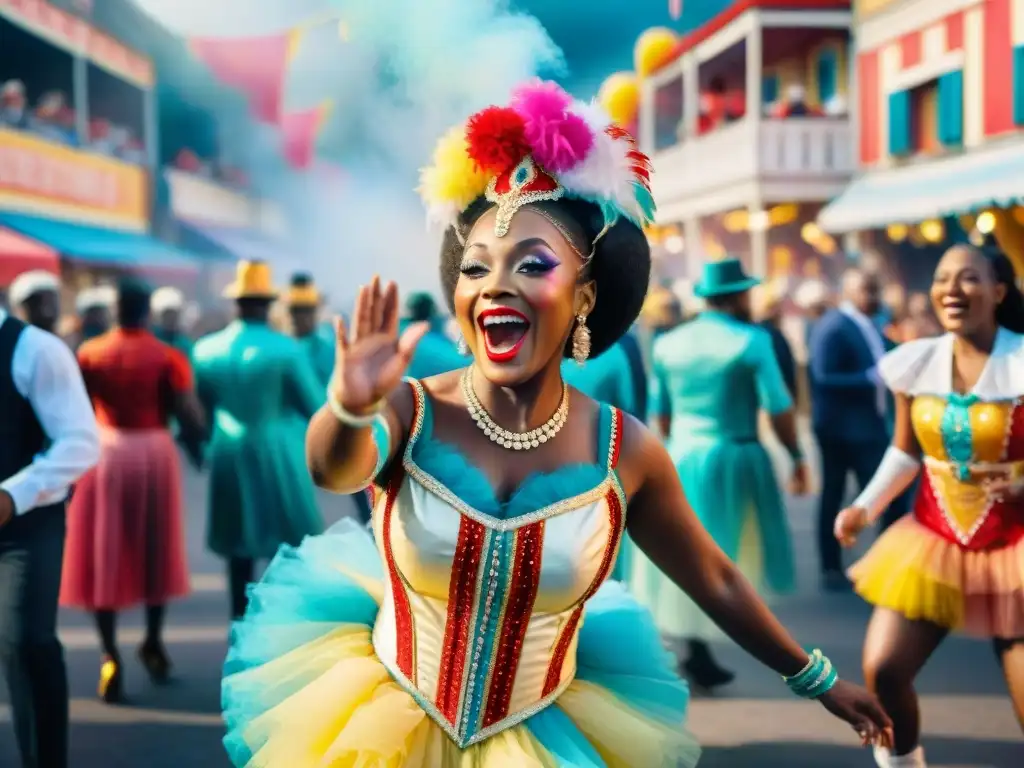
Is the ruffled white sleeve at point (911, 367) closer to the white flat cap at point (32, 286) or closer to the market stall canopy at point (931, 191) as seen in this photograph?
the white flat cap at point (32, 286)

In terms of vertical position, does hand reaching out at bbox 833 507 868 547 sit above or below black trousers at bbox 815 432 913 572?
above

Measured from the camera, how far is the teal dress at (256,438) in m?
6.32

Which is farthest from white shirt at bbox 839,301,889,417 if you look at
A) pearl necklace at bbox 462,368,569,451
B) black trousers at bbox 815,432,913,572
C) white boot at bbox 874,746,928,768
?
pearl necklace at bbox 462,368,569,451

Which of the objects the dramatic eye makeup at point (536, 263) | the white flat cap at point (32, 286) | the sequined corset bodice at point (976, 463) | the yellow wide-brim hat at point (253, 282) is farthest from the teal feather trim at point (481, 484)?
the yellow wide-brim hat at point (253, 282)

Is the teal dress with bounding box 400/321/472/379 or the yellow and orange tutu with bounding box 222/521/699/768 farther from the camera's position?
the teal dress with bounding box 400/321/472/379

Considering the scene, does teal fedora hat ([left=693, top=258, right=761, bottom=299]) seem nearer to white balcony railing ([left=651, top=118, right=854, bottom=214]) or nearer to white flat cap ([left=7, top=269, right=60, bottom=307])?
white flat cap ([left=7, top=269, right=60, bottom=307])

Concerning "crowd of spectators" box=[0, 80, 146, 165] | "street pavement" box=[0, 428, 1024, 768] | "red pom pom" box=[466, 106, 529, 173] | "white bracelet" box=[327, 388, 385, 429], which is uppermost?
"crowd of spectators" box=[0, 80, 146, 165]

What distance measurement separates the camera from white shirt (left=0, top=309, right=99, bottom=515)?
3797mm

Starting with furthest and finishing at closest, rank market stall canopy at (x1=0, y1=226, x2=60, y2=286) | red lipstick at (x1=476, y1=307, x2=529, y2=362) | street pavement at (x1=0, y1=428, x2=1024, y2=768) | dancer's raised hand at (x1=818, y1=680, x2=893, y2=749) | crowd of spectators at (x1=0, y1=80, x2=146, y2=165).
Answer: crowd of spectators at (x1=0, y1=80, x2=146, y2=165) → market stall canopy at (x1=0, y1=226, x2=60, y2=286) → street pavement at (x1=0, y1=428, x2=1024, y2=768) → dancer's raised hand at (x1=818, y1=680, x2=893, y2=749) → red lipstick at (x1=476, y1=307, x2=529, y2=362)

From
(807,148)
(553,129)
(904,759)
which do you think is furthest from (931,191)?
(553,129)

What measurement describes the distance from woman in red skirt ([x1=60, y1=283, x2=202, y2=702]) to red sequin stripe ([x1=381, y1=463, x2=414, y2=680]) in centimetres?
368

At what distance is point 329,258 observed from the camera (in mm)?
9594

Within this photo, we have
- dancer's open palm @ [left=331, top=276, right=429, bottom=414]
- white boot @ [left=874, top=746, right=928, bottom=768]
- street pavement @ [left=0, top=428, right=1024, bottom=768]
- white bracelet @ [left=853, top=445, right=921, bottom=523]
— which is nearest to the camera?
dancer's open palm @ [left=331, top=276, right=429, bottom=414]

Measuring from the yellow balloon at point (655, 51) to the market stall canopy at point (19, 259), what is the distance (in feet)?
39.1
